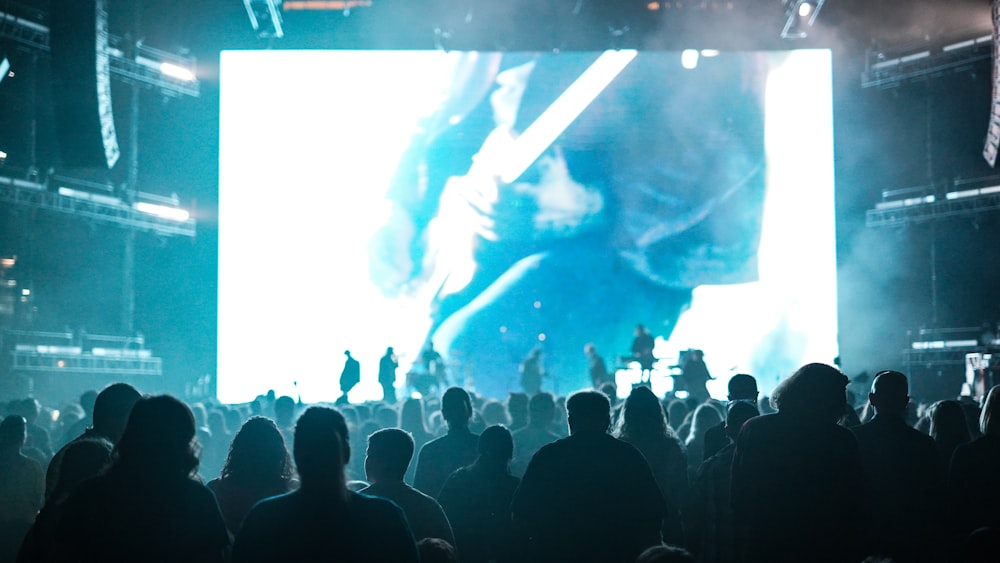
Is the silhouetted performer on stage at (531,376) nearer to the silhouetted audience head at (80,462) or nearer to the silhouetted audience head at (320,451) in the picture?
the silhouetted audience head at (80,462)

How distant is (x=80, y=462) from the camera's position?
12.5ft

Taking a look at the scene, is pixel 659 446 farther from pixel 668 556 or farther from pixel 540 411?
pixel 668 556

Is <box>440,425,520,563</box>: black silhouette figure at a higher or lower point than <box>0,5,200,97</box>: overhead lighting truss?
lower

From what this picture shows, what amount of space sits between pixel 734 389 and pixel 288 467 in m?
3.29

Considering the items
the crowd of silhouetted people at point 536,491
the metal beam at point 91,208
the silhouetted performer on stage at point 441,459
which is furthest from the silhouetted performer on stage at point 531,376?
→ the silhouetted performer on stage at point 441,459

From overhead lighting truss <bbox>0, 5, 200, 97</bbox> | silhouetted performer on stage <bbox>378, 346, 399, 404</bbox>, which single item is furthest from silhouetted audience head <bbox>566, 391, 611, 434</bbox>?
overhead lighting truss <bbox>0, 5, 200, 97</bbox>

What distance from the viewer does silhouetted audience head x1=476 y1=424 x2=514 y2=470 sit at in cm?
452

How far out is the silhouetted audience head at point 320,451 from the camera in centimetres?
268

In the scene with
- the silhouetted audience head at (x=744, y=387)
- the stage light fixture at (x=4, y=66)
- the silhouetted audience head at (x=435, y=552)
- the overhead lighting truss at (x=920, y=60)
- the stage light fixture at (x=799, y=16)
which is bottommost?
the silhouetted audience head at (x=435, y=552)

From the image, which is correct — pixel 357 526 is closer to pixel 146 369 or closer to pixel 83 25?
pixel 83 25

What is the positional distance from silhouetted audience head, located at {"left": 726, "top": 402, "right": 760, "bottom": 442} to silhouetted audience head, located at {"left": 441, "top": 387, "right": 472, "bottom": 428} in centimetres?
152

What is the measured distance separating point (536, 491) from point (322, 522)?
142 cm

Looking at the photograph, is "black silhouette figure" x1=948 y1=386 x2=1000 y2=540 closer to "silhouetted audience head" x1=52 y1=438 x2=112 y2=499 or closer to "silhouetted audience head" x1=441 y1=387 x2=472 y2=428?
"silhouetted audience head" x1=441 y1=387 x2=472 y2=428

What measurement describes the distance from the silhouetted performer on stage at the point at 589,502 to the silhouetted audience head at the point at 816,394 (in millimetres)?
649
